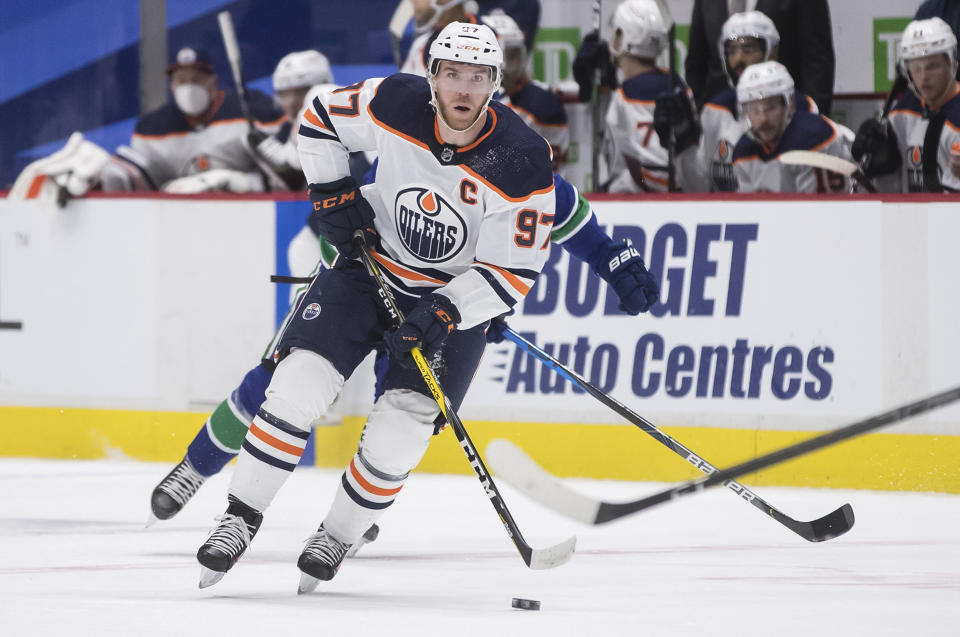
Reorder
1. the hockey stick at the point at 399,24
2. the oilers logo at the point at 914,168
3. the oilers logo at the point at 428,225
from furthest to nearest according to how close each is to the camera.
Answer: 1. the hockey stick at the point at 399,24
2. the oilers logo at the point at 914,168
3. the oilers logo at the point at 428,225

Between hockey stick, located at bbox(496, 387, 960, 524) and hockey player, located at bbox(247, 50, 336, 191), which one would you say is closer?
hockey stick, located at bbox(496, 387, 960, 524)

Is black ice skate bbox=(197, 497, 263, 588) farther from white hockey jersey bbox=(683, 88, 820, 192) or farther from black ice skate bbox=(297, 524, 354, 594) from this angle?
white hockey jersey bbox=(683, 88, 820, 192)

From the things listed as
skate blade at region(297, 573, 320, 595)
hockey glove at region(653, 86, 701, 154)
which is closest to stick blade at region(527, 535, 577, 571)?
skate blade at region(297, 573, 320, 595)

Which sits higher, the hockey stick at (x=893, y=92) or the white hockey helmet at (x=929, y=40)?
the white hockey helmet at (x=929, y=40)

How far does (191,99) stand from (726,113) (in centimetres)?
213

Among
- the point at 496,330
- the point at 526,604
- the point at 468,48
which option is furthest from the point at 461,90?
the point at 526,604

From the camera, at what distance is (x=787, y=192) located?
4.85 meters

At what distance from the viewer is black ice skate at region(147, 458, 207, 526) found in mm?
3637

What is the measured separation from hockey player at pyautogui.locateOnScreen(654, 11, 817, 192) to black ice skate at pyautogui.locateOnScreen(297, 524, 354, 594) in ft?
8.30

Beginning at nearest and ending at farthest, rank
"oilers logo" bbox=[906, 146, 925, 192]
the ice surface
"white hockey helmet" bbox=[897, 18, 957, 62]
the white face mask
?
1. the ice surface
2. "white hockey helmet" bbox=[897, 18, 957, 62]
3. "oilers logo" bbox=[906, 146, 925, 192]
4. the white face mask

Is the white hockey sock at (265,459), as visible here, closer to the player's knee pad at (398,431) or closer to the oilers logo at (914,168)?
the player's knee pad at (398,431)

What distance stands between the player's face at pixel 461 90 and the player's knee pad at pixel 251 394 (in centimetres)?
84

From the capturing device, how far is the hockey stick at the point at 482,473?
9.96 ft

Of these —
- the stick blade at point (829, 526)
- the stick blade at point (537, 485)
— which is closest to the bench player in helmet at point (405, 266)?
the stick blade at point (537, 485)
